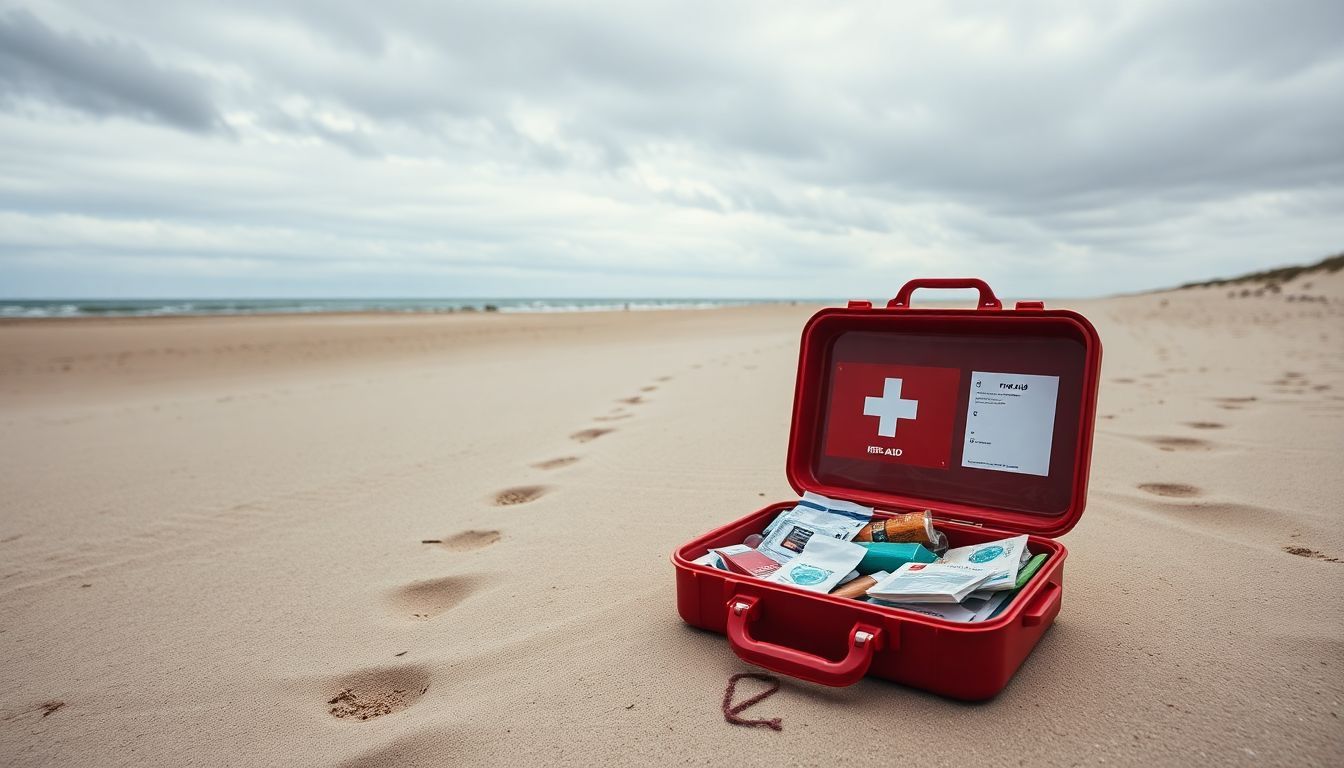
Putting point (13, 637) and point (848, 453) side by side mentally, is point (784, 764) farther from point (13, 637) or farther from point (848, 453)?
point (13, 637)

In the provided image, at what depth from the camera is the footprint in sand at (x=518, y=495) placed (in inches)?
118

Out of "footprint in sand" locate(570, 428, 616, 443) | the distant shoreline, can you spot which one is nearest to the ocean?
the distant shoreline

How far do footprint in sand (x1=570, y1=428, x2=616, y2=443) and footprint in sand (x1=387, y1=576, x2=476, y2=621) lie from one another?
1952 mm

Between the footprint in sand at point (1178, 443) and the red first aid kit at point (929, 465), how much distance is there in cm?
174

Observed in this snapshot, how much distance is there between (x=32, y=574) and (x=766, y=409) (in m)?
3.73

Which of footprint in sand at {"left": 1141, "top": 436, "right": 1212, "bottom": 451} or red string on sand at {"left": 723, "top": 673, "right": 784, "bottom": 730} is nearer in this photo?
red string on sand at {"left": 723, "top": 673, "right": 784, "bottom": 730}

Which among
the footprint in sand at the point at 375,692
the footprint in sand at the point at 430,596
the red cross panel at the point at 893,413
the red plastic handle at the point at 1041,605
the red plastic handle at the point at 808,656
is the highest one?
the red cross panel at the point at 893,413

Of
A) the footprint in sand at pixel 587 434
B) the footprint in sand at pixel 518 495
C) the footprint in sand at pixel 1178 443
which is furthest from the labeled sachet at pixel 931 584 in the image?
the footprint in sand at pixel 587 434

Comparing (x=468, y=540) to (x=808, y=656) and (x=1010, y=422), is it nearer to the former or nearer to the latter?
(x=808, y=656)

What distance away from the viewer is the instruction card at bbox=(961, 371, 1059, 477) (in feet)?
6.73

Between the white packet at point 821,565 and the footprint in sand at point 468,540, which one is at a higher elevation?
the white packet at point 821,565

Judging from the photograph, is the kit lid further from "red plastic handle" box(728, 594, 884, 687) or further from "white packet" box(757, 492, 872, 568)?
"red plastic handle" box(728, 594, 884, 687)

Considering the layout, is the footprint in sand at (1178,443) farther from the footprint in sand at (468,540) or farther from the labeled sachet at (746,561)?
the footprint in sand at (468,540)

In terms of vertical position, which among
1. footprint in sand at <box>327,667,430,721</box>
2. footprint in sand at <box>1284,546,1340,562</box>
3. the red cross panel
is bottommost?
footprint in sand at <box>327,667,430,721</box>
